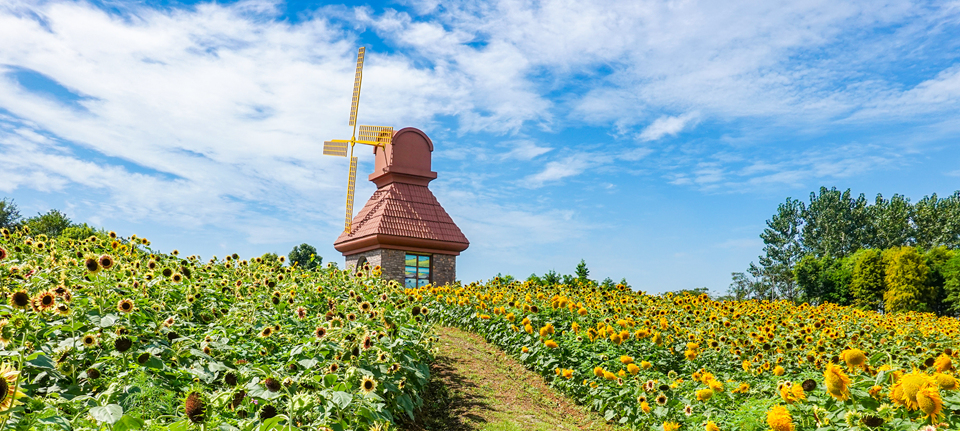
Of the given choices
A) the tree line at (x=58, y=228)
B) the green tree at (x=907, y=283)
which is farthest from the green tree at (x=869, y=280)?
the tree line at (x=58, y=228)

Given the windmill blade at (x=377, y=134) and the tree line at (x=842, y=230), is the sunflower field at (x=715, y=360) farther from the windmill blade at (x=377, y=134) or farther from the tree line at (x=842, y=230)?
the tree line at (x=842, y=230)

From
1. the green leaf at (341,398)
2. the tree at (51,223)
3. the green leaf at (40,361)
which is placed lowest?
the green leaf at (341,398)

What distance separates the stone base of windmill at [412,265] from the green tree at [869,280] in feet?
59.7

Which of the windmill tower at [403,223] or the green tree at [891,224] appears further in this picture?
the green tree at [891,224]

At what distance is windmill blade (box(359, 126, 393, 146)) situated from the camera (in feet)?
72.8

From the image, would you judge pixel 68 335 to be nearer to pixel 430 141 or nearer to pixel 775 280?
pixel 430 141

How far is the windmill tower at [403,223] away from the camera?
1912 centimetres

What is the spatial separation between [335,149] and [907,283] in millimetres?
23761

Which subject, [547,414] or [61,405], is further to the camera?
[547,414]

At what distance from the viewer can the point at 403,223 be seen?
63.8ft

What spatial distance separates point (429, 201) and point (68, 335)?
54.8ft

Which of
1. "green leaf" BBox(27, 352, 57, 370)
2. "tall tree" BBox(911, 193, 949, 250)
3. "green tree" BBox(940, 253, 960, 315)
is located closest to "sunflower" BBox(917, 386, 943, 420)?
"green leaf" BBox(27, 352, 57, 370)

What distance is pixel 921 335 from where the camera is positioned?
Answer: 36.2 feet

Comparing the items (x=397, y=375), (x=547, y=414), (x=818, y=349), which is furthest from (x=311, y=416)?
(x=818, y=349)
